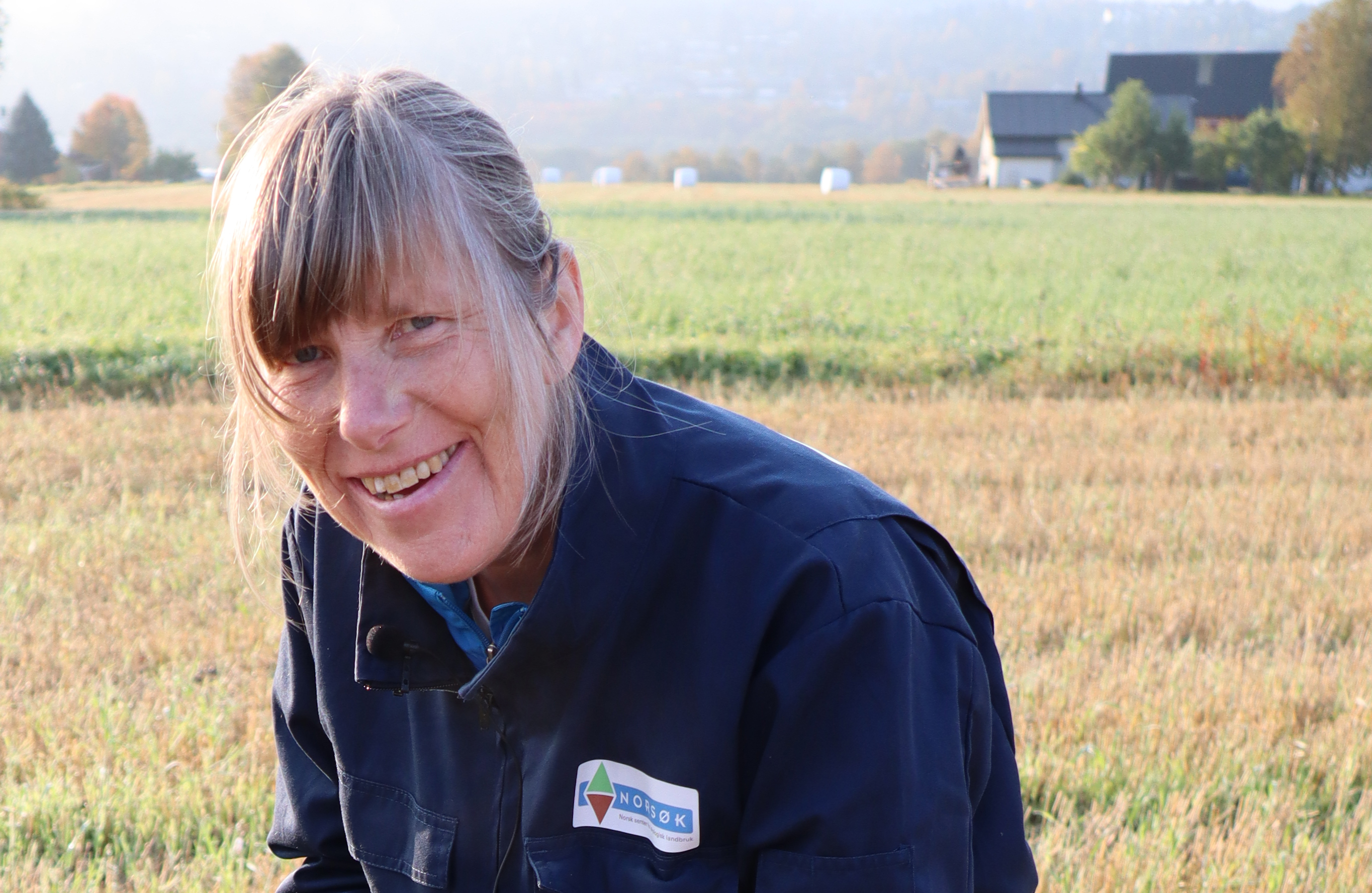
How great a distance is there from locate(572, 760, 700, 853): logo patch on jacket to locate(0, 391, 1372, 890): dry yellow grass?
1455mm

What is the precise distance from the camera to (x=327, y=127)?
146 cm

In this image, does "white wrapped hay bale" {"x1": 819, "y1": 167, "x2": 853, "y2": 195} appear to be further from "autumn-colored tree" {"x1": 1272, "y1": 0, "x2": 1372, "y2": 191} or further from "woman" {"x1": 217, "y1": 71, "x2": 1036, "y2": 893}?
"woman" {"x1": 217, "y1": 71, "x2": 1036, "y2": 893}

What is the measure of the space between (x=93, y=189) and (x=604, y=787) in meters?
65.7

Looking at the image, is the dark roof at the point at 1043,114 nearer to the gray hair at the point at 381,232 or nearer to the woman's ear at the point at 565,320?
the woman's ear at the point at 565,320

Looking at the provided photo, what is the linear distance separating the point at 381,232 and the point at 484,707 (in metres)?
0.69

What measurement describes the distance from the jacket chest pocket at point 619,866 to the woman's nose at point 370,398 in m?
0.64

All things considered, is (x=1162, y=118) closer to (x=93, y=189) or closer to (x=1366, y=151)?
(x=1366, y=151)

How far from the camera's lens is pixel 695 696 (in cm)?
153

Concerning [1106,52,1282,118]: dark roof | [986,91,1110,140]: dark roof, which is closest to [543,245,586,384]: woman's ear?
[986,91,1110,140]: dark roof

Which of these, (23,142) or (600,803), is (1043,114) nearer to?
(23,142)

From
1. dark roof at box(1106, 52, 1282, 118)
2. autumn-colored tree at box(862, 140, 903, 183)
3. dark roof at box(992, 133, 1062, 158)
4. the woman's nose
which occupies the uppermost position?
dark roof at box(1106, 52, 1282, 118)

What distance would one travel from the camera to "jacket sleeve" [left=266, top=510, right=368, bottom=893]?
2.02 metres

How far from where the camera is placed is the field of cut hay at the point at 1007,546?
297 cm

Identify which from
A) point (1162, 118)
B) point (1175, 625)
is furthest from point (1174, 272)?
point (1162, 118)
